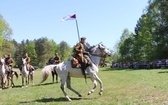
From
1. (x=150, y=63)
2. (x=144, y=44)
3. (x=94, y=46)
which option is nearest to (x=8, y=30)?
(x=144, y=44)

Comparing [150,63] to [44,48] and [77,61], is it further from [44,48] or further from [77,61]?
[44,48]

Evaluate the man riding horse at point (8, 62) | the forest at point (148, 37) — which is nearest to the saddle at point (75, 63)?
the man riding horse at point (8, 62)

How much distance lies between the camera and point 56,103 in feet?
42.9

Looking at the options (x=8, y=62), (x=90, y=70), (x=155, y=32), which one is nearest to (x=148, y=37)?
(x=155, y=32)

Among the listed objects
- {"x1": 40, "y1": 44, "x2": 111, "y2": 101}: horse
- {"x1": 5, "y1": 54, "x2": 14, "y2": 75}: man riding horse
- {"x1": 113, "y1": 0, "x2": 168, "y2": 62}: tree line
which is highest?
{"x1": 113, "y1": 0, "x2": 168, "y2": 62}: tree line

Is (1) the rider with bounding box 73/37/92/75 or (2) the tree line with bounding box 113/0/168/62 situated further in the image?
(2) the tree line with bounding box 113/0/168/62

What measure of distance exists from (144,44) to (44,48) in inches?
2717

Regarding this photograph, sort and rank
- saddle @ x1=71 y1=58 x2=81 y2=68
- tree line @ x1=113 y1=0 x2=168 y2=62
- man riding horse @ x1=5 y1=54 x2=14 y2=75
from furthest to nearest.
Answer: tree line @ x1=113 y1=0 x2=168 y2=62
man riding horse @ x1=5 y1=54 x2=14 y2=75
saddle @ x1=71 y1=58 x2=81 y2=68

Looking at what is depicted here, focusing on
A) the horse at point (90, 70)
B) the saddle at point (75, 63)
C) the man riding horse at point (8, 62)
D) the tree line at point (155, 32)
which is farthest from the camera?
the tree line at point (155, 32)

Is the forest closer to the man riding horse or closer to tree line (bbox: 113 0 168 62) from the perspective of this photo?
tree line (bbox: 113 0 168 62)

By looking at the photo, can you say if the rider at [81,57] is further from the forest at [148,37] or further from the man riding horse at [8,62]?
the forest at [148,37]

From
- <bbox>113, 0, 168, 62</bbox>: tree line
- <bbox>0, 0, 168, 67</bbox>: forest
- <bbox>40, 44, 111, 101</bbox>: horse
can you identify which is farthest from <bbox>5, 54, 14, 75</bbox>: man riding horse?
<bbox>113, 0, 168, 62</bbox>: tree line

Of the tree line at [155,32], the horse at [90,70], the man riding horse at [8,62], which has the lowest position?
the horse at [90,70]

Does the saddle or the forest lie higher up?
the forest
